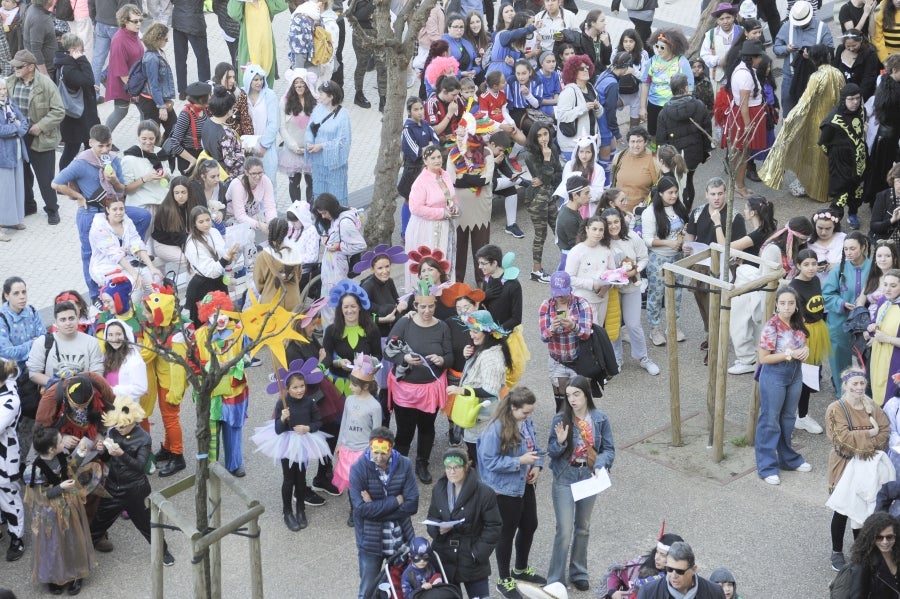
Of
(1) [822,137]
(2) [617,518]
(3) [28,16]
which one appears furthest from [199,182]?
(1) [822,137]

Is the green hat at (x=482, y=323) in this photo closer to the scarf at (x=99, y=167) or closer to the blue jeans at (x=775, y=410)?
the blue jeans at (x=775, y=410)

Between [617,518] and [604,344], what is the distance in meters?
1.50

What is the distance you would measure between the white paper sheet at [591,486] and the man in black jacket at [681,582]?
1187mm

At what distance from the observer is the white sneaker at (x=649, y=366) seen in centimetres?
1293

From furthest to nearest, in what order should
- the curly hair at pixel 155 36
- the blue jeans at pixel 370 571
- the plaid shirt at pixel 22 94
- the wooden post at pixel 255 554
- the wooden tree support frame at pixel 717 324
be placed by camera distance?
the curly hair at pixel 155 36
the plaid shirt at pixel 22 94
the wooden tree support frame at pixel 717 324
the blue jeans at pixel 370 571
the wooden post at pixel 255 554

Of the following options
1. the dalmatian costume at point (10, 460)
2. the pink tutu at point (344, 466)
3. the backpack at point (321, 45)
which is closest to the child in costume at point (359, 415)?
the pink tutu at point (344, 466)

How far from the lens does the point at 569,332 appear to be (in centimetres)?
1123

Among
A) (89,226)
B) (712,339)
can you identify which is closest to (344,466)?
(712,339)

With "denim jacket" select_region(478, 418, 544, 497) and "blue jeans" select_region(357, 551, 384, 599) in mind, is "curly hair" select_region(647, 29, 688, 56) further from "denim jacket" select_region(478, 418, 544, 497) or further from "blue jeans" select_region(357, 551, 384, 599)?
"blue jeans" select_region(357, 551, 384, 599)

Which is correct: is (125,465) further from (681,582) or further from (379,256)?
(681,582)

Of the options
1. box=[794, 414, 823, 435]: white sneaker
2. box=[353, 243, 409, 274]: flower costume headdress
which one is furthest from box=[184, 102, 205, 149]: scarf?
box=[794, 414, 823, 435]: white sneaker

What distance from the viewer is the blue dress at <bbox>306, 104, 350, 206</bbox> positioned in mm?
14477

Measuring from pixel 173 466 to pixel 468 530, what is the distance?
3243 millimetres

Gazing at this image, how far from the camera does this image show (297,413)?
33.5ft
